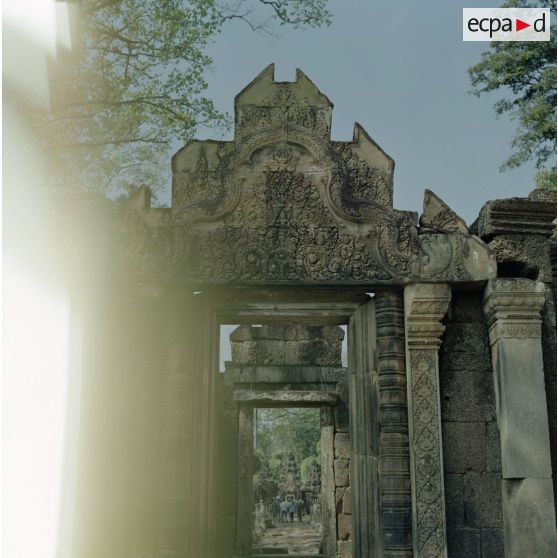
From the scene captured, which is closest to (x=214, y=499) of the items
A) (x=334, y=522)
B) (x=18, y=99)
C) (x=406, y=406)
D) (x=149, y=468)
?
(x=149, y=468)

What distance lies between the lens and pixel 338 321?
20.4 ft

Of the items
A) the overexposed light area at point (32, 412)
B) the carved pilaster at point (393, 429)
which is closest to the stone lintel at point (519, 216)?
the carved pilaster at point (393, 429)

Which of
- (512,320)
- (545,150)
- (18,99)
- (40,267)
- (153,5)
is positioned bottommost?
(512,320)

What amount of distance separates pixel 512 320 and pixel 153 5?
29.0ft

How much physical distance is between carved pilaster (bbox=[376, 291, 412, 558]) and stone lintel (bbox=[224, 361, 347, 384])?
6.62 meters

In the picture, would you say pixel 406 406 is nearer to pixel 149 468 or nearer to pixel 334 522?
pixel 149 468

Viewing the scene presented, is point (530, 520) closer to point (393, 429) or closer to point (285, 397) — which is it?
point (393, 429)

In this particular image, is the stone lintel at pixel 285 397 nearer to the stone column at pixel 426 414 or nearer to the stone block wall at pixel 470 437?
the stone block wall at pixel 470 437

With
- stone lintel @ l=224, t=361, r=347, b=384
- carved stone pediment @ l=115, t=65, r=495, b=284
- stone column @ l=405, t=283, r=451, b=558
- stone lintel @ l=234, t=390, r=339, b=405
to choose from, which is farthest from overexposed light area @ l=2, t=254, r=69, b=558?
stone lintel @ l=224, t=361, r=347, b=384

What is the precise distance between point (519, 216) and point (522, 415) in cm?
169

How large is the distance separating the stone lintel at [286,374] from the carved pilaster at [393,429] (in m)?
6.62

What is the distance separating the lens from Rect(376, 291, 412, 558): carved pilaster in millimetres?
5492

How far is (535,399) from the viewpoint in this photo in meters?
5.49

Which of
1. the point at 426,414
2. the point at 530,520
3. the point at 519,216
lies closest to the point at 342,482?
the point at 426,414
